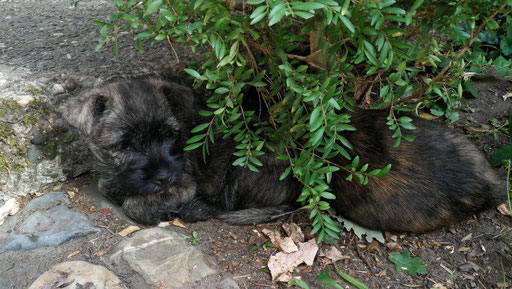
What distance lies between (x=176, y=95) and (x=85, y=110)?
738 millimetres

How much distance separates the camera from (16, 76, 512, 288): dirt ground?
9.59 ft

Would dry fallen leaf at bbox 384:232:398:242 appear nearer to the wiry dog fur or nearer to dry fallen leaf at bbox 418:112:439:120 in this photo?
the wiry dog fur

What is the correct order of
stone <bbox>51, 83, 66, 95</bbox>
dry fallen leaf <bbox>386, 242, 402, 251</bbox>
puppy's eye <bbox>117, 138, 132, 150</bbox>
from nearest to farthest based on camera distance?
dry fallen leaf <bbox>386, 242, 402, 251</bbox> < puppy's eye <bbox>117, 138, 132, 150</bbox> < stone <bbox>51, 83, 66, 95</bbox>

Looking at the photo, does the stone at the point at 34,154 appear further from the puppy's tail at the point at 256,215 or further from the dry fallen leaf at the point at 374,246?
the dry fallen leaf at the point at 374,246

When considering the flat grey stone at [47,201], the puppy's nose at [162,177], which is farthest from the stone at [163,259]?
the flat grey stone at [47,201]

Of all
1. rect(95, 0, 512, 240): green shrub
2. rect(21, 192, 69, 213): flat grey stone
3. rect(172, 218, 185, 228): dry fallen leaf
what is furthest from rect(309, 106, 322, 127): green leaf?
rect(21, 192, 69, 213): flat grey stone

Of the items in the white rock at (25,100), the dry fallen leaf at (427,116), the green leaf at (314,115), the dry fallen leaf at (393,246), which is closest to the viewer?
the green leaf at (314,115)

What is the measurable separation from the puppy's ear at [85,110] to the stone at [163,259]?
100 cm

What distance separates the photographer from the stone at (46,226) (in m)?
3.06

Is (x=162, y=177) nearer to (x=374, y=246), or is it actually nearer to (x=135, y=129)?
(x=135, y=129)

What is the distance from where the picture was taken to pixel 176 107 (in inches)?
141

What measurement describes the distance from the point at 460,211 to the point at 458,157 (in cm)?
41

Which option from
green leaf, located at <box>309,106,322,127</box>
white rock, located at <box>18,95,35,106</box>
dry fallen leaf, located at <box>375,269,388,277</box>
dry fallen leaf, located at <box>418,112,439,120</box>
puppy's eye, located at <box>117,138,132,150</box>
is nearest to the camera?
green leaf, located at <box>309,106,322,127</box>

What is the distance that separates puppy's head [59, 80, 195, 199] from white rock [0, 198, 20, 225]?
0.74m
